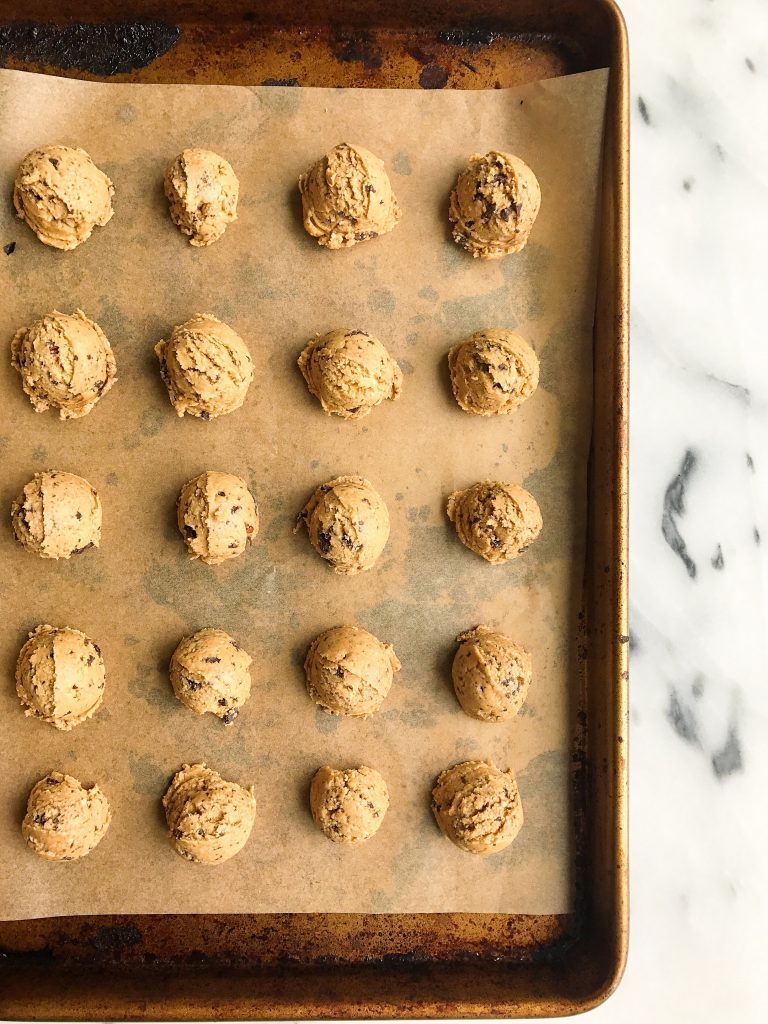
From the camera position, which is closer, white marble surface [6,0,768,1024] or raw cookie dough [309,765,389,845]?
raw cookie dough [309,765,389,845]

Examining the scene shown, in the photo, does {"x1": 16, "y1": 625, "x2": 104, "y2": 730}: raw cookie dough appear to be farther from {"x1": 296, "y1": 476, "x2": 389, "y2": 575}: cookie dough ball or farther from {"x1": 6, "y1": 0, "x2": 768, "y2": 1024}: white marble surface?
{"x1": 6, "y1": 0, "x2": 768, "y2": 1024}: white marble surface

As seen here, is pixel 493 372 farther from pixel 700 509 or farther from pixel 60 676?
pixel 60 676

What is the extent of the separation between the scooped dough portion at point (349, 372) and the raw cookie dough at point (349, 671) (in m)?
0.59

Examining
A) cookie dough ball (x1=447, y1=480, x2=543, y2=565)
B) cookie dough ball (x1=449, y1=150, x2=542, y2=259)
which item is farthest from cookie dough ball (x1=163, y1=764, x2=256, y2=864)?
cookie dough ball (x1=449, y1=150, x2=542, y2=259)

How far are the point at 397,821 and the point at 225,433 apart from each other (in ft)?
3.73

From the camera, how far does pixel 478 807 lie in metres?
2.09

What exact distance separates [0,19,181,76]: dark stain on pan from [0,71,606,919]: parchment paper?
0.10m

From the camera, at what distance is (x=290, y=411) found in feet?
7.21

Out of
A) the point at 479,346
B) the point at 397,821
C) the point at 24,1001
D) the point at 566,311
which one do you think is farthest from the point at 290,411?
the point at 24,1001

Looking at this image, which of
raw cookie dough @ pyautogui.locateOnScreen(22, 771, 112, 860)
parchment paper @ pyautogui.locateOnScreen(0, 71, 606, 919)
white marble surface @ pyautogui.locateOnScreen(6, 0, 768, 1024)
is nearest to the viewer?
raw cookie dough @ pyautogui.locateOnScreen(22, 771, 112, 860)

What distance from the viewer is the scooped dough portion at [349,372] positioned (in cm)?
207

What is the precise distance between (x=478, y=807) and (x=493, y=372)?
1116 millimetres

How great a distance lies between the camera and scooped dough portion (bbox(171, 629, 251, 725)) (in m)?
2.07

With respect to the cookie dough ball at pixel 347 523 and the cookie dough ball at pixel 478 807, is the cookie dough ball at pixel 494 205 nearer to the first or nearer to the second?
the cookie dough ball at pixel 347 523
